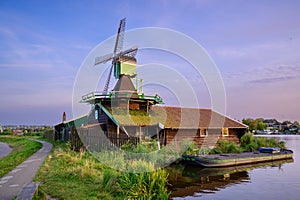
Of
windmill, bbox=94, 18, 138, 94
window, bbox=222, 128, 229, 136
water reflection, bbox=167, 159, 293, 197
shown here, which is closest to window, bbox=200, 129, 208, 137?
window, bbox=222, 128, 229, 136

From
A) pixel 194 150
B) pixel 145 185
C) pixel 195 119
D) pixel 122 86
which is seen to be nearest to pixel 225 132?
pixel 195 119

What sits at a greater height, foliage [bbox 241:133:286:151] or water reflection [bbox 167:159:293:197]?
foliage [bbox 241:133:286:151]

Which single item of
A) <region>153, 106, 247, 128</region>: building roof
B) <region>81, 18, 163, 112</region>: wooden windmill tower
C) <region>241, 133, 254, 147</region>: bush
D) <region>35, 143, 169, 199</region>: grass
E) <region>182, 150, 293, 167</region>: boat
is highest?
<region>81, 18, 163, 112</region>: wooden windmill tower

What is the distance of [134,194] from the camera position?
7.97 meters

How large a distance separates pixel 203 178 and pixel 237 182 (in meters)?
1.87

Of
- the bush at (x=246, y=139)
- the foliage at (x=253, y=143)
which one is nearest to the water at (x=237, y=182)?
the foliage at (x=253, y=143)

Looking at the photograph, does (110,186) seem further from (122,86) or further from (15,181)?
(122,86)

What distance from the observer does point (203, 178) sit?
14.7 meters

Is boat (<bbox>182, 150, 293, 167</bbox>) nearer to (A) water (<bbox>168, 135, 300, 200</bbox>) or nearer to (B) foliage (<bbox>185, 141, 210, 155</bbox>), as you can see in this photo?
(A) water (<bbox>168, 135, 300, 200</bbox>)

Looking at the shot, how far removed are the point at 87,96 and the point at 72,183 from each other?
14962 mm

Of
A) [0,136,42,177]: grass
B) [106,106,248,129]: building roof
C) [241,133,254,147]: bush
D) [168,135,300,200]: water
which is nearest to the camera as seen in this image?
[168,135,300,200]: water

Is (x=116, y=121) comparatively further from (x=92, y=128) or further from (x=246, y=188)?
(x=246, y=188)

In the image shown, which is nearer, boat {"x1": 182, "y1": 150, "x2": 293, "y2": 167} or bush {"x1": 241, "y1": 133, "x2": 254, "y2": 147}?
boat {"x1": 182, "y1": 150, "x2": 293, "y2": 167}

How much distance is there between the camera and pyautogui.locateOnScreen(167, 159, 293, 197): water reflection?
11969mm
